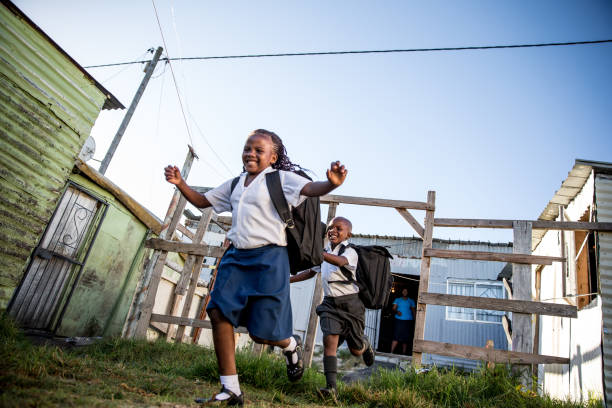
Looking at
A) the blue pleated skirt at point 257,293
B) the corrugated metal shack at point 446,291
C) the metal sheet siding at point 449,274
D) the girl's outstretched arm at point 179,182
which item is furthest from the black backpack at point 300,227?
the metal sheet siding at point 449,274

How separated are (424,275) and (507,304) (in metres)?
1.04

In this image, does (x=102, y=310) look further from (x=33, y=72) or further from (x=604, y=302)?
(x=604, y=302)

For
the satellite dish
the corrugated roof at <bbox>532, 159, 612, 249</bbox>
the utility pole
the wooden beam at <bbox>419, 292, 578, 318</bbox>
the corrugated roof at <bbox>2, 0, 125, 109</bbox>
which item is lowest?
the wooden beam at <bbox>419, 292, 578, 318</bbox>

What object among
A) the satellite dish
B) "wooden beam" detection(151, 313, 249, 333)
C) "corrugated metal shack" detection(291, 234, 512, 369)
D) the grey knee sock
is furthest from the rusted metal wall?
"corrugated metal shack" detection(291, 234, 512, 369)

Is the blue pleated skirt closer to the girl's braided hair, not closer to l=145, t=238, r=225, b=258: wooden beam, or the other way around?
the girl's braided hair

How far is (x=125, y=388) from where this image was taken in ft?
8.14

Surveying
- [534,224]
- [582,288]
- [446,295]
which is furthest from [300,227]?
[582,288]

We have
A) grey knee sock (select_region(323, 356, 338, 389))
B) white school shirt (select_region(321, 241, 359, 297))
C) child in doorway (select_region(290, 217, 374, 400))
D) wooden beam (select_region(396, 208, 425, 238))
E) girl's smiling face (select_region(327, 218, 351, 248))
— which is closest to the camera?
grey knee sock (select_region(323, 356, 338, 389))

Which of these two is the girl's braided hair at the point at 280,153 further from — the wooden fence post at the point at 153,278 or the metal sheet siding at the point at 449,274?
the metal sheet siding at the point at 449,274

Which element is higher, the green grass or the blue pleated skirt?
the blue pleated skirt

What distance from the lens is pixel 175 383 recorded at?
117 inches

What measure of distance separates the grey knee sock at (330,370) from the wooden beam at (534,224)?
274 cm

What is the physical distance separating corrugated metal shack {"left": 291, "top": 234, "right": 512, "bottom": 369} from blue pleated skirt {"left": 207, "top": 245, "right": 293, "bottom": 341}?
12.4 m

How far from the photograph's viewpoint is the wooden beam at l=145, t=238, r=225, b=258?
226 inches
